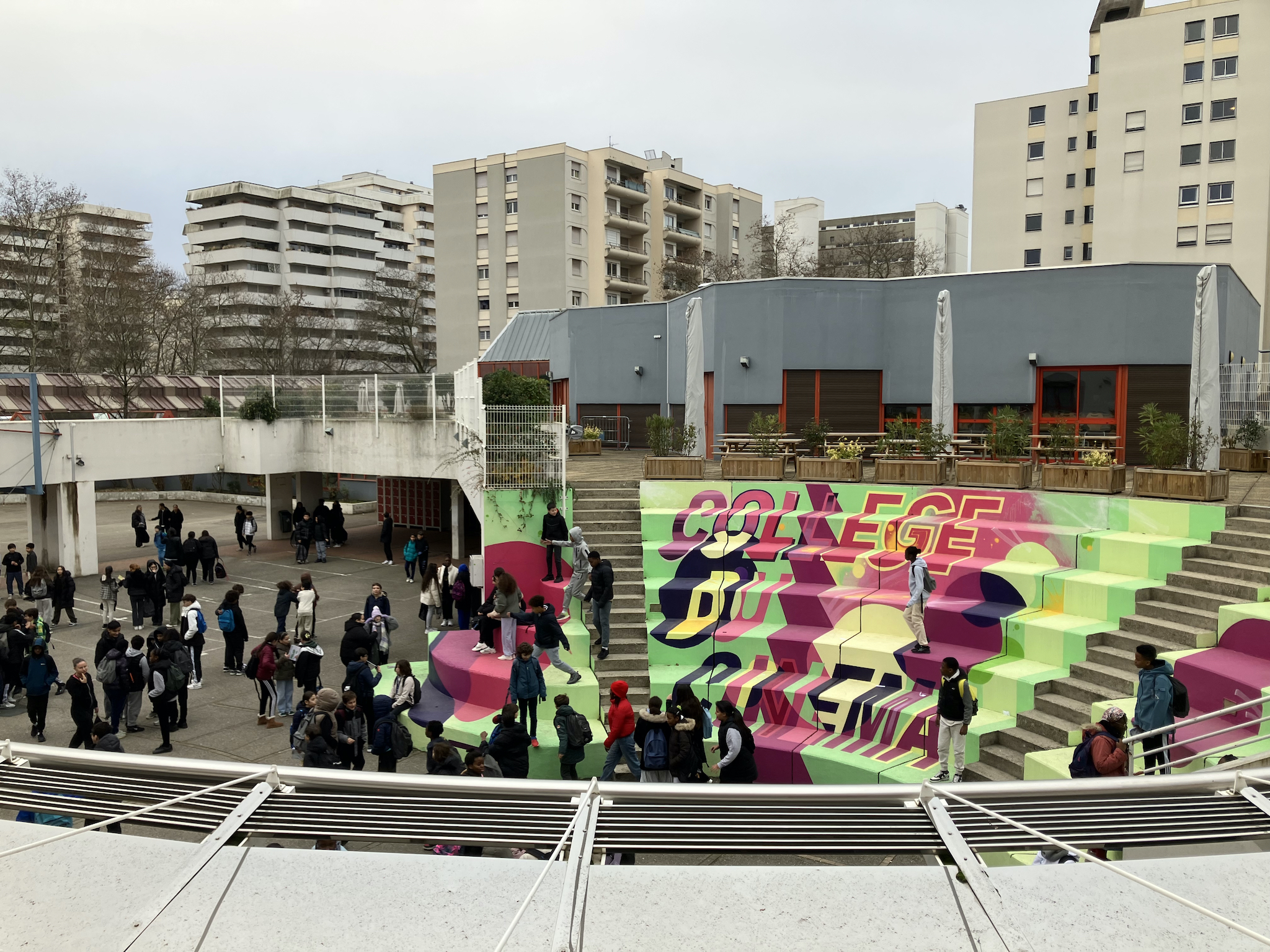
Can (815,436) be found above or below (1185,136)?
below

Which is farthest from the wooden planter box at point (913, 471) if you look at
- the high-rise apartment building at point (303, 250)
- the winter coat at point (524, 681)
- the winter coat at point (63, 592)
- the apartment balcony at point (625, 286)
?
the high-rise apartment building at point (303, 250)

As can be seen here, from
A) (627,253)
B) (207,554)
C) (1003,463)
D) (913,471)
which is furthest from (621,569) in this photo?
(627,253)

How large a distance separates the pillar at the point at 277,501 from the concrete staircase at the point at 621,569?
1679 centimetres

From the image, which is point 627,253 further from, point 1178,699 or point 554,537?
point 1178,699

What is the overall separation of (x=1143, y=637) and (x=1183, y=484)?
134 inches

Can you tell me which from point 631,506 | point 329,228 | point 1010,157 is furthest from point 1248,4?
point 329,228

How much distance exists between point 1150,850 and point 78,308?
52.9 metres

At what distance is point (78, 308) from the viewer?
154 ft

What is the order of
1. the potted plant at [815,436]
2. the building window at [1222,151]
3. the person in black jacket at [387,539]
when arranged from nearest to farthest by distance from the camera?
the potted plant at [815,436], the person in black jacket at [387,539], the building window at [1222,151]

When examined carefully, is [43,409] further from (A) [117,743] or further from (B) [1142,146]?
(B) [1142,146]

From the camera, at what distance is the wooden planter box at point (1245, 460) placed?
775 inches

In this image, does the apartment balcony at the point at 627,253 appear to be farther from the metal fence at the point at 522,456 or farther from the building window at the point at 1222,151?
the metal fence at the point at 522,456

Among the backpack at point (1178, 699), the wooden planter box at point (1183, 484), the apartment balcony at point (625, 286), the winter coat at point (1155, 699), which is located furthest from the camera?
the apartment balcony at point (625, 286)

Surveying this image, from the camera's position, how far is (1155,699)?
360 inches
